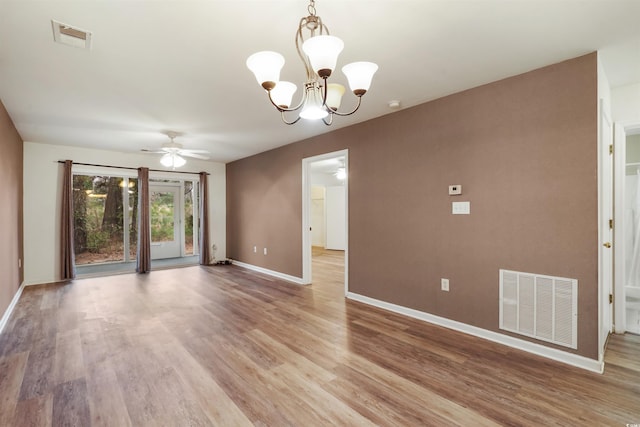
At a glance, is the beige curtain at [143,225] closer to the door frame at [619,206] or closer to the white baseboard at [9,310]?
the white baseboard at [9,310]

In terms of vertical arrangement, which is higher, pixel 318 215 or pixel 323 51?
pixel 323 51

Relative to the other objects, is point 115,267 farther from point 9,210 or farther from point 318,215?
point 318,215

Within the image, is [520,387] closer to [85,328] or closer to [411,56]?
[411,56]

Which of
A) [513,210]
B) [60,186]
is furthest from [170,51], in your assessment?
[60,186]

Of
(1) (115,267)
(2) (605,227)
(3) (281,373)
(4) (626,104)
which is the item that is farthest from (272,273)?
(4) (626,104)

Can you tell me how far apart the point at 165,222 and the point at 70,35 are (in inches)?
243

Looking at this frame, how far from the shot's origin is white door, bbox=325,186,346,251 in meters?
9.00

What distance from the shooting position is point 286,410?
182 cm

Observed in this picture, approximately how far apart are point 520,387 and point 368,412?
1.12 metres

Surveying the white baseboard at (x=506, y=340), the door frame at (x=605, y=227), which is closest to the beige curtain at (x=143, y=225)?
the white baseboard at (x=506, y=340)

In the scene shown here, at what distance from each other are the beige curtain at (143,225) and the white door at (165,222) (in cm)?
119

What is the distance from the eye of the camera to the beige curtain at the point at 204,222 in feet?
22.0

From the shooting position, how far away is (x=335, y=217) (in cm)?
920

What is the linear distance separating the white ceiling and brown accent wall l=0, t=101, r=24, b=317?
53 centimetres
